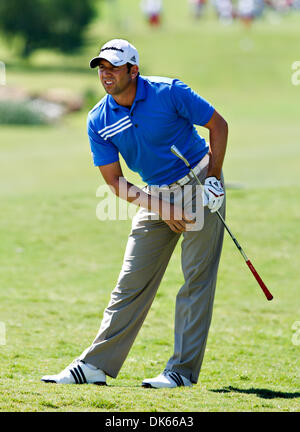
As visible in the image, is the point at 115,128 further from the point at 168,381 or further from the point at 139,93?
the point at 168,381

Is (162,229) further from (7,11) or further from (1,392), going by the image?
(7,11)

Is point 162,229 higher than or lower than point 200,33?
lower

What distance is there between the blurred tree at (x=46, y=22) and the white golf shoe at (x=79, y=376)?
51.3 m

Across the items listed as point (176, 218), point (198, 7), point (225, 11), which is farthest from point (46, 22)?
point (176, 218)

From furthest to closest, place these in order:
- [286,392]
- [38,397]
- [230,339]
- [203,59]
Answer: [203,59] < [230,339] < [286,392] < [38,397]

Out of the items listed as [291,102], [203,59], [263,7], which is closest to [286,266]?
[291,102]

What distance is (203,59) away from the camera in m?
46.3

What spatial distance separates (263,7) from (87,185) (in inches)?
2429

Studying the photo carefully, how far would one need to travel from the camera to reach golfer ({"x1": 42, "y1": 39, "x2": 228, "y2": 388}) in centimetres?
514

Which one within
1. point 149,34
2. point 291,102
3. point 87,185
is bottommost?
point 87,185

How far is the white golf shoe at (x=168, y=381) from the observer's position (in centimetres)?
526

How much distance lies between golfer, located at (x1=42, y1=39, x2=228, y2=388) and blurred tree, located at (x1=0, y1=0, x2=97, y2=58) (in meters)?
51.0

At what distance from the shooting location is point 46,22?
54.9 meters
